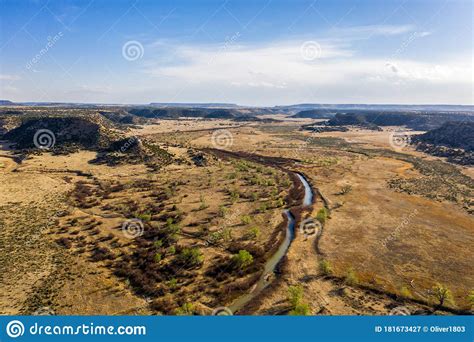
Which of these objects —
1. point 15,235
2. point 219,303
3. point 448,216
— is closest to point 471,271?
point 448,216

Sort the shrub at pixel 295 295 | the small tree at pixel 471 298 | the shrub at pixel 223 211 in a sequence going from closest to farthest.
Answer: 1. the shrub at pixel 295 295
2. the small tree at pixel 471 298
3. the shrub at pixel 223 211

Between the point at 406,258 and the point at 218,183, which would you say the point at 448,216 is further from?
the point at 218,183

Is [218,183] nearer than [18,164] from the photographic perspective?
Yes
